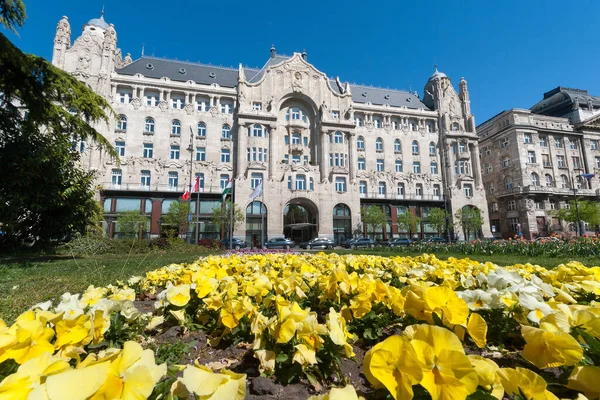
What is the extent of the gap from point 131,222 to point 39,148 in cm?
1970

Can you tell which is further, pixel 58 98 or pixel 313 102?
pixel 313 102

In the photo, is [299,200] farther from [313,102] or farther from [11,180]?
[11,180]

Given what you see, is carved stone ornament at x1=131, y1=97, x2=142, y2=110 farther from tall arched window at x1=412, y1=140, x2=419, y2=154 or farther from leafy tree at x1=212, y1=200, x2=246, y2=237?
tall arched window at x1=412, y1=140, x2=419, y2=154

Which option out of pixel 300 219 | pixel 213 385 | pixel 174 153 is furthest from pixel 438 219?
pixel 213 385

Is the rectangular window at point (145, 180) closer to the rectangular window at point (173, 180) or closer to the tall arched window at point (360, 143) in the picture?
the rectangular window at point (173, 180)

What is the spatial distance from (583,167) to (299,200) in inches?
1995

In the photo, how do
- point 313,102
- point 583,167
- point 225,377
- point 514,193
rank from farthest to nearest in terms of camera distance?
point 583,167, point 514,193, point 313,102, point 225,377

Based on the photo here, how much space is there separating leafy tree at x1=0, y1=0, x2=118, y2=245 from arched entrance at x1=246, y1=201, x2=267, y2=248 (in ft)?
71.5

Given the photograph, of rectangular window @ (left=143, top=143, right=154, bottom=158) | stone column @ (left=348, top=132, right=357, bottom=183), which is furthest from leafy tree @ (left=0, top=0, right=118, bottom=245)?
stone column @ (left=348, top=132, right=357, bottom=183)

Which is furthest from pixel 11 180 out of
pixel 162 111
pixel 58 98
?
pixel 162 111

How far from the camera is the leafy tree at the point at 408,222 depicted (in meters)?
39.1

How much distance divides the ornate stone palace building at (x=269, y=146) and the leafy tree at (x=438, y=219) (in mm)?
1846

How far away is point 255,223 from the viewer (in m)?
36.2

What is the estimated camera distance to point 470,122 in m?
46.7
